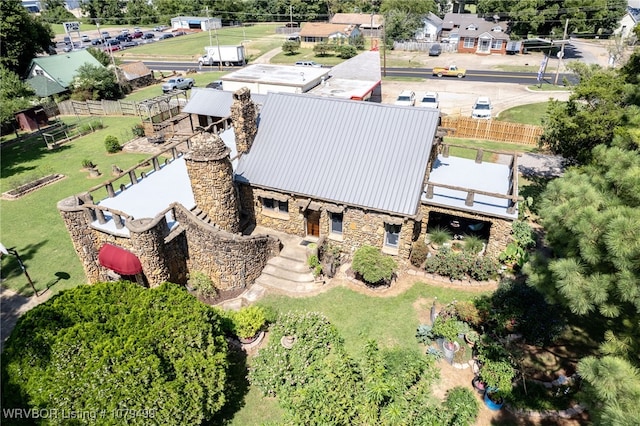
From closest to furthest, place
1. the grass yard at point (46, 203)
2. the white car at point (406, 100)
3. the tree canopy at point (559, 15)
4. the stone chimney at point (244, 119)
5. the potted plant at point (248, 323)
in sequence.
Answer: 1. the potted plant at point (248, 323)
2. the stone chimney at point (244, 119)
3. the grass yard at point (46, 203)
4. the white car at point (406, 100)
5. the tree canopy at point (559, 15)

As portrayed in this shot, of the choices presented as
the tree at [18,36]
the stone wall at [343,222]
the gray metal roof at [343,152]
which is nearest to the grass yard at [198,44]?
the tree at [18,36]

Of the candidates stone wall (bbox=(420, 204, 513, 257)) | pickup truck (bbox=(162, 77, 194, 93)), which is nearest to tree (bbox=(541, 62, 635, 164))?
stone wall (bbox=(420, 204, 513, 257))

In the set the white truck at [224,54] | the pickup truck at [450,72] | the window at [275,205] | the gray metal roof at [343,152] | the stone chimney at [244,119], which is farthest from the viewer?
the white truck at [224,54]

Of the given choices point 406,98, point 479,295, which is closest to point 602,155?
point 479,295

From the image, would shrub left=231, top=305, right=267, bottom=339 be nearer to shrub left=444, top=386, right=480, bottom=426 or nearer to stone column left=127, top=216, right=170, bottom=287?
stone column left=127, top=216, right=170, bottom=287

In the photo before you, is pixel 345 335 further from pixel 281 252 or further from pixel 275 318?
pixel 281 252

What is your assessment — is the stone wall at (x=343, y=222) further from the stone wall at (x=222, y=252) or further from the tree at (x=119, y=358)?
the tree at (x=119, y=358)
